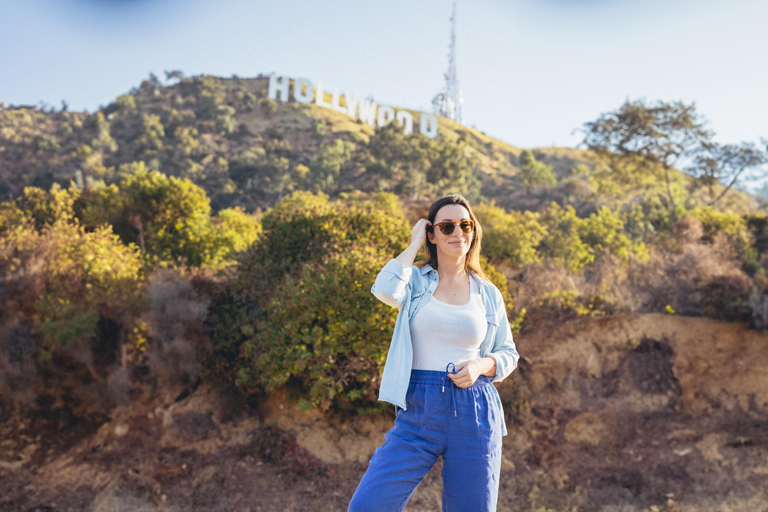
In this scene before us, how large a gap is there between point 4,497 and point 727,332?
42.3ft

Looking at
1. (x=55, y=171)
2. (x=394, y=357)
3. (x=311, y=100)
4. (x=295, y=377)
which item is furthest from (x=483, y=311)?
(x=311, y=100)

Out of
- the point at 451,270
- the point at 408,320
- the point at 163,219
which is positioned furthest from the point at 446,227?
the point at 163,219

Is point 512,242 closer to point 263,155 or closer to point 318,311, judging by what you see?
point 318,311

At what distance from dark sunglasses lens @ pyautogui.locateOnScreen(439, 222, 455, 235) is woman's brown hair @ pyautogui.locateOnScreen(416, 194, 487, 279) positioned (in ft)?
0.28

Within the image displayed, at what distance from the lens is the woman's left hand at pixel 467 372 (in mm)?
2381

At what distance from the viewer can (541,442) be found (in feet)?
27.8

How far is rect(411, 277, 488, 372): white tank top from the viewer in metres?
2.49

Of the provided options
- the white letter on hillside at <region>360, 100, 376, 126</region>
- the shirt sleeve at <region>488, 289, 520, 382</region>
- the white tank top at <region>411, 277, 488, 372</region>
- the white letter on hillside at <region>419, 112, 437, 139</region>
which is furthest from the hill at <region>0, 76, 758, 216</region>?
the white tank top at <region>411, 277, 488, 372</region>

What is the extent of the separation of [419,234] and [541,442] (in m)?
7.10

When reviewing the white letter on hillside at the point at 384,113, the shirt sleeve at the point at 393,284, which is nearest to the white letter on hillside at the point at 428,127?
the white letter on hillside at the point at 384,113

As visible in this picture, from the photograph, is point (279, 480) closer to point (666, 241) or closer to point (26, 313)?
point (26, 313)

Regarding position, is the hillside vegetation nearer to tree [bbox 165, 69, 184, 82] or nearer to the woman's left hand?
the woman's left hand

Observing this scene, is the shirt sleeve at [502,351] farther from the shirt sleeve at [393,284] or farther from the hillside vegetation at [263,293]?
the hillside vegetation at [263,293]

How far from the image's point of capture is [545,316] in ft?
34.3
